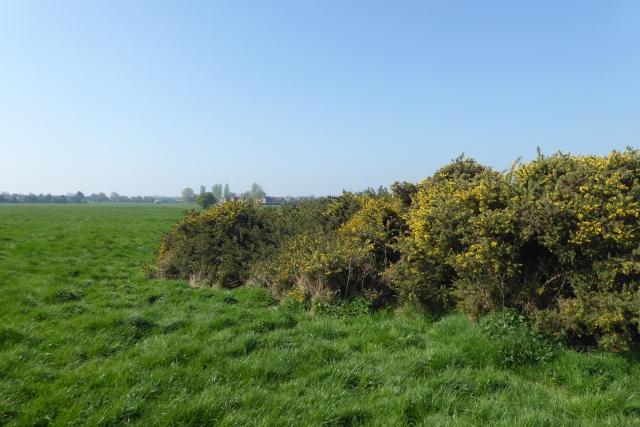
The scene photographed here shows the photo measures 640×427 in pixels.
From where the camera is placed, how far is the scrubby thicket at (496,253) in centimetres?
428

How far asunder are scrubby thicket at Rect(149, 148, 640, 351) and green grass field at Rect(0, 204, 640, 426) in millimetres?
444

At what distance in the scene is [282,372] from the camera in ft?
13.5

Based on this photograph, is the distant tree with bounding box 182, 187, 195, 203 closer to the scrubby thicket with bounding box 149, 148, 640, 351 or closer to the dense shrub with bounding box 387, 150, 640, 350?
the scrubby thicket with bounding box 149, 148, 640, 351

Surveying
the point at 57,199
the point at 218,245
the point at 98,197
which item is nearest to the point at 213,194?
the point at 218,245

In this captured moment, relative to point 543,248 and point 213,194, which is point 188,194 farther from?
point 543,248

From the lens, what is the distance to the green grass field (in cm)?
332

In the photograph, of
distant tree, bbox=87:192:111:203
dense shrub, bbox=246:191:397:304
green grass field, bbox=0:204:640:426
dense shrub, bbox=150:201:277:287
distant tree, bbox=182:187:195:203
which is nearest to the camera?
green grass field, bbox=0:204:640:426

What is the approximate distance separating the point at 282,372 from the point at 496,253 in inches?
120

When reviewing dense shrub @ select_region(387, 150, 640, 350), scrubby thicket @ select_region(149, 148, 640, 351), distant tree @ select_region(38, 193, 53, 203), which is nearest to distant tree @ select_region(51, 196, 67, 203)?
distant tree @ select_region(38, 193, 53, 203)

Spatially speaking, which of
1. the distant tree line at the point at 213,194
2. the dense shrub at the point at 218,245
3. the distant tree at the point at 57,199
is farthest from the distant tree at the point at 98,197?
the dense shrub at the point at 218,245

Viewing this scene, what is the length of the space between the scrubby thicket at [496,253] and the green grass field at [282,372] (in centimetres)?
44

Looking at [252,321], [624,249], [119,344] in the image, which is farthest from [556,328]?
[119,344]

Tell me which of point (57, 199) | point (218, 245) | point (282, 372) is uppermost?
point (57, 199)

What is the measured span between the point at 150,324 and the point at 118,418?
96.2 inches
